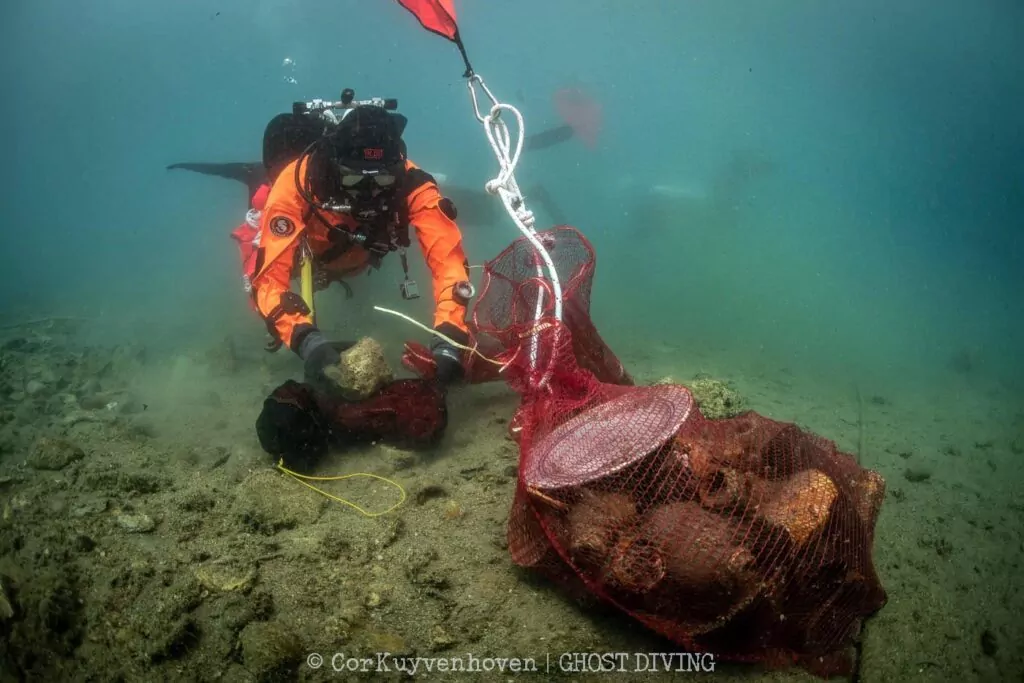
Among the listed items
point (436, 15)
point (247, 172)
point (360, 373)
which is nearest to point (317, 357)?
point (360, 373)

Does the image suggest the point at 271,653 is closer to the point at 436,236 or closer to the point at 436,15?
the point at 436,236

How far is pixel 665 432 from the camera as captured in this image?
251 cm

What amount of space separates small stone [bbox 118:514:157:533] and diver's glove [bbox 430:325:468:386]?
2.19 m

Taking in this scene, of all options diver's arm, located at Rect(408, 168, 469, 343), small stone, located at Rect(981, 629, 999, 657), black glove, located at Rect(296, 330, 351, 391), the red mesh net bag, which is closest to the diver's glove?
diver's arm, located at Rect(408, 168, 469, 343)

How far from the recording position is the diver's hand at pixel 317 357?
163 inches

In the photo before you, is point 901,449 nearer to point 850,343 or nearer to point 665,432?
point 665,432

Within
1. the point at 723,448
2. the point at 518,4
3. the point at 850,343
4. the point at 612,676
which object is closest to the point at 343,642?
the point at 612,676

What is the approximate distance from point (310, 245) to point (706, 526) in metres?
5.07

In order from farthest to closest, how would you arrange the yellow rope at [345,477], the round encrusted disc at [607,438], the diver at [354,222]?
the diver at [354,222]
the yellow rope at [345,477]
the round encrusted disc at [607,438]

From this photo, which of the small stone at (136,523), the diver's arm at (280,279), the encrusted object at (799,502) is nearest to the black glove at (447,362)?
the diver's arm at (280,279)

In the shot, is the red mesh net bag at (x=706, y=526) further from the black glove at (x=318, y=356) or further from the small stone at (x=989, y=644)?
the black glove at (x=318, y=356)

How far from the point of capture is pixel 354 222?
5234mm

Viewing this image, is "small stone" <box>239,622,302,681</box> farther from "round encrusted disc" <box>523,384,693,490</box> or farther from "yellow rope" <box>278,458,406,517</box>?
"round encrusted disc" <box>523,384,693,490</box>

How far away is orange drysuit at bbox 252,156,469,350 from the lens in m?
4.55
